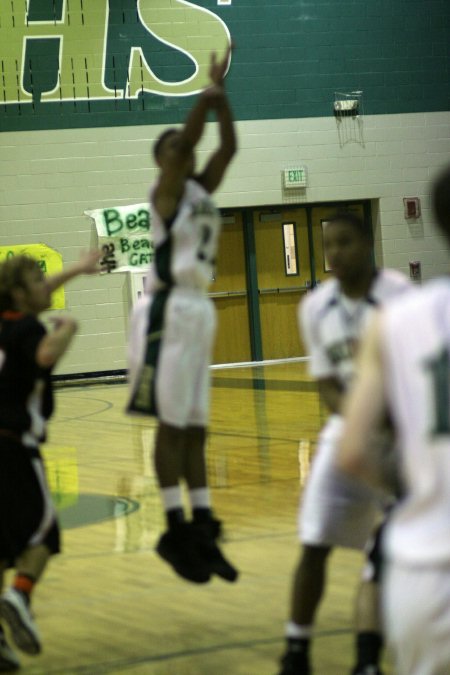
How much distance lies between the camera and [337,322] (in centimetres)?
336

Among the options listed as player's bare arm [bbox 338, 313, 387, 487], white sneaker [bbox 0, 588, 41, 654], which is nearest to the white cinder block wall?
white sneaker [bbox 0, 588, 41, 654]

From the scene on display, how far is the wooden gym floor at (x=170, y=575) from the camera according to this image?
12.6 feet

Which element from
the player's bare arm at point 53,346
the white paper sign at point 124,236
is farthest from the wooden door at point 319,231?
the player's bare arm at point 53,346

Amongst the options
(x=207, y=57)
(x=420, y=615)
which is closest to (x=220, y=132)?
(x=420, y=615)

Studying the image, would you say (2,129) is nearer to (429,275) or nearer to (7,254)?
(7,254)

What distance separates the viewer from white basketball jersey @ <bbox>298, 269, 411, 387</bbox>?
3316 mm

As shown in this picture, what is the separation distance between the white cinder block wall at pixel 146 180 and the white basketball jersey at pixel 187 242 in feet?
38.0

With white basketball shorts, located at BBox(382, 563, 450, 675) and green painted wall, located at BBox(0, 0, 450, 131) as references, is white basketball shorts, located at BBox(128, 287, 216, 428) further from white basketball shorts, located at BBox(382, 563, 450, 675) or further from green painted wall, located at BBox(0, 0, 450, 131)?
→ green painted wall, located at BBox(0, 0, 450, 131)

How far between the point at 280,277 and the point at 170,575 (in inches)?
486

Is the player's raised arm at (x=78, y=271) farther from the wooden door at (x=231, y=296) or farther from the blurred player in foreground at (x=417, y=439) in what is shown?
the wooden door at (x=231, y=296)

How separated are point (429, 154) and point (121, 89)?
4791 mm

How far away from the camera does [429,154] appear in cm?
1752

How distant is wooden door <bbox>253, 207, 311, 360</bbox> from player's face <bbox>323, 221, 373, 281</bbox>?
1363 cm

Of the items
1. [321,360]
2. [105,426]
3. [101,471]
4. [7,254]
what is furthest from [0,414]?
[7,254]
